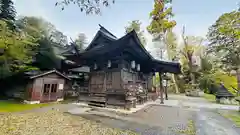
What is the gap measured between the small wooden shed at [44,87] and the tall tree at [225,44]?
15.5 meters

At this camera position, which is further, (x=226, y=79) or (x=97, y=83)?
(x=226, y=79)

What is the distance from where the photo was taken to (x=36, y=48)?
12.6m

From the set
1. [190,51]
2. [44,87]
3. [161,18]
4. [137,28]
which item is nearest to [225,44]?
[190,51]

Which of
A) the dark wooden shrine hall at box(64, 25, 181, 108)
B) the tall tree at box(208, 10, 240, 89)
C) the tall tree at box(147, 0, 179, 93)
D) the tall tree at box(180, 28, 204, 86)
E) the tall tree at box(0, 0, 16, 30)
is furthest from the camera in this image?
the tall tree at box(180, 28, 204, 86)

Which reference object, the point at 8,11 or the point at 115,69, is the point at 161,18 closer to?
the point at 115,69

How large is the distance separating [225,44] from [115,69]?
1375cm

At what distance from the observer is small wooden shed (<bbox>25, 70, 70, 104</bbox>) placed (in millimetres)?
9594

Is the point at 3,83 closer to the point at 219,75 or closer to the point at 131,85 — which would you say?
the point at 131,85

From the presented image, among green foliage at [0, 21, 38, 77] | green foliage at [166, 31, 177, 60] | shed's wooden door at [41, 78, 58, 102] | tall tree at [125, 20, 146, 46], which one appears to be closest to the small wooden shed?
shed's wooden door at [41, 78, 58, 102]

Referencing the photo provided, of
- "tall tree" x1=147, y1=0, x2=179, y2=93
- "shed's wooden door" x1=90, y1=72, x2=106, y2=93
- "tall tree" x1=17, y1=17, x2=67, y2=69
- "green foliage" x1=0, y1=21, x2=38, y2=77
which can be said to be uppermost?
"tall tree" x1=147, y1=0, x2=179, y2=93

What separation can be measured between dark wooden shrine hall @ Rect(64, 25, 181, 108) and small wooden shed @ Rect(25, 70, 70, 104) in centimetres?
267

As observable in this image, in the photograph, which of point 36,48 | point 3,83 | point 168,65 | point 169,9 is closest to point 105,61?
point 168,65

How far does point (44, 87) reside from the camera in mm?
10234

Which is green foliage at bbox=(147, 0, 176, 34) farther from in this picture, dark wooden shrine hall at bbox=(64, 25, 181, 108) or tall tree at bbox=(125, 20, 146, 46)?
dark wooden shrine hall at bbox=(64, 25, 181, 108)
